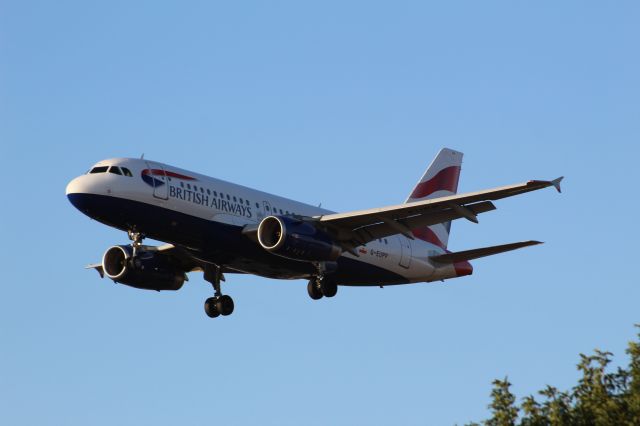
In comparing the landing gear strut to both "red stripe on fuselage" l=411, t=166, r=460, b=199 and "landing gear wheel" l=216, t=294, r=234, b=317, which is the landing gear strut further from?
"red stripe on fuselage" l=411, t=166, r=460, b=199

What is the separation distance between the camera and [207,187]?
50.3 meters

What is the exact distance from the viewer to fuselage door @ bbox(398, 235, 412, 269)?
56438 mm

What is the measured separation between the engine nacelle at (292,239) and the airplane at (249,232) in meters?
0.04

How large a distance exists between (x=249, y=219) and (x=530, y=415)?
19.6m

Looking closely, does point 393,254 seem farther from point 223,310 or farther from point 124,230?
point 124,230

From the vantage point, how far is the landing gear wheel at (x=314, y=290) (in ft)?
174

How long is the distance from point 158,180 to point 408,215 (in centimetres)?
974

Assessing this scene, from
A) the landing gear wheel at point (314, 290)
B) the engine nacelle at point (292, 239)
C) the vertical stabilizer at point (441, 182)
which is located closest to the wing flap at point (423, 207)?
the engine nacelle at point (292, 239)

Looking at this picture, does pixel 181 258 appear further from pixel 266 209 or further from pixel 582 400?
pixel 582 400

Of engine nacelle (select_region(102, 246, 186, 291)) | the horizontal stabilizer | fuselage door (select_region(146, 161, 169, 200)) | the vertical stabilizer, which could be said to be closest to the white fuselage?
fuselage door (select_region(146, 161, 169, 200))

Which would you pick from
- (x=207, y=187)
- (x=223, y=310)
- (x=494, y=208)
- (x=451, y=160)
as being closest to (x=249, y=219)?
(x=207, y=187)

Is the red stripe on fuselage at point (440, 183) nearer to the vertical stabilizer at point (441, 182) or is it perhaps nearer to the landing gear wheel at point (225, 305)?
the vertical stabilizer at point (441, 182)

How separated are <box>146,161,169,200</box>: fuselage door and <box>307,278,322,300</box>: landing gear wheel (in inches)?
302

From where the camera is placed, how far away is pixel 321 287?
53.0 meters
